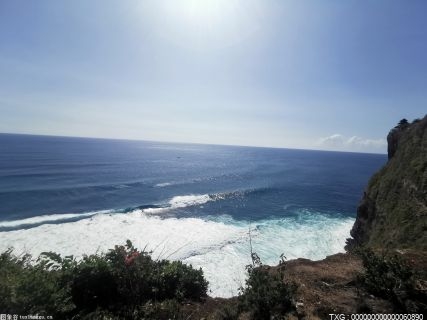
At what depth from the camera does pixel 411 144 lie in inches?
1198

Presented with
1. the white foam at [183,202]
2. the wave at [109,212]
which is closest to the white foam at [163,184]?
the wave at [109,212]

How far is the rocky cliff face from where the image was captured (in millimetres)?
18094

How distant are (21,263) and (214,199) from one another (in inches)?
1772

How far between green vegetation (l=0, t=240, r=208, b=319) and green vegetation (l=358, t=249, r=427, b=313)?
6065 millimetres

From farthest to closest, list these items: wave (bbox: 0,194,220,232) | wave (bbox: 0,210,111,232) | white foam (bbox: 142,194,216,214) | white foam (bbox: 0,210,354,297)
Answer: white foam (bbox: 142,194,216,214), wave (bbox: 0,194,220,232), wave (bbox: 0,210,111,232), white foam (bbox: 0,210,354,297)

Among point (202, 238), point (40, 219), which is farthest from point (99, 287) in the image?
point (40, 219)

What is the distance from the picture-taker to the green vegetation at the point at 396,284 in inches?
281

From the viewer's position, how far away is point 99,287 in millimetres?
9227

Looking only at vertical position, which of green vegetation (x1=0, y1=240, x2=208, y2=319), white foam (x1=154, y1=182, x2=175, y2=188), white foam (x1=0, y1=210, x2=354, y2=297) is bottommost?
white foam (x1=0, y1=210, x2=354, y2=297)

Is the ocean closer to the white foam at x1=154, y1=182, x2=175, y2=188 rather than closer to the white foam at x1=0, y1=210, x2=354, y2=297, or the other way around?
the white foam at x1=0, y1=210, x2=354, y2=297

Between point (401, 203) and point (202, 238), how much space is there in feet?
67.0

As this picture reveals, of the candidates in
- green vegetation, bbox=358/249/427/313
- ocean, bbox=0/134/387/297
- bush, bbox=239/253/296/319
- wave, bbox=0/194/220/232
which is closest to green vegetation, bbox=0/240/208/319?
bush, bbox=239/253/296/319

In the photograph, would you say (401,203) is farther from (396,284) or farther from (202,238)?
(202,238)

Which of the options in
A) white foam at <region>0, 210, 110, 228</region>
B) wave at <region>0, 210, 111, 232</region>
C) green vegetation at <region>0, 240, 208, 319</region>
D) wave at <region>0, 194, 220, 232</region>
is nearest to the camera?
green vegetation at <region>0, 240, 208, 319</region>
